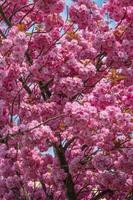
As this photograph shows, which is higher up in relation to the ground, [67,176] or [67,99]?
[67,99]

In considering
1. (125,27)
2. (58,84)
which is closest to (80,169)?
(58,84)

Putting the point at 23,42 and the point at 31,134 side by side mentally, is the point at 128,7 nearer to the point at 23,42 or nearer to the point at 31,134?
the point at 23,42

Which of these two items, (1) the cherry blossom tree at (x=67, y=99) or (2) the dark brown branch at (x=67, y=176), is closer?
(1) the cherry blossom tree at (x=67, y=99)

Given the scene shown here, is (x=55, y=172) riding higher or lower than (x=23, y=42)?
lower

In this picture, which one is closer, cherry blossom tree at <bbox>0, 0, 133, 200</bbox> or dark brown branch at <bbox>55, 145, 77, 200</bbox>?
cherry blossom tree at <bbox>0, 0, 133, 200</bbox>

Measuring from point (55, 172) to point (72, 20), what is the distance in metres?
4.33

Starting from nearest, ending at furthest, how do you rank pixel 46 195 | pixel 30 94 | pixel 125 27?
1. pixel 125 27
2. pixel 30 94
3. pixel 46 195

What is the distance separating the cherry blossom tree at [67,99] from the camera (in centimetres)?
1009

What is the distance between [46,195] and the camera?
570 inches

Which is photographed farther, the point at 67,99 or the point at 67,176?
the point at 67,176

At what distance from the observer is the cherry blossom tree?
10.1m

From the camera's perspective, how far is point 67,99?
1115 cm

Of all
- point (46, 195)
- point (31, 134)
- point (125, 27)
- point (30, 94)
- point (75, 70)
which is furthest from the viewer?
point (46, 195)

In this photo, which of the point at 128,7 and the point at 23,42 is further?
the point at 128,7
